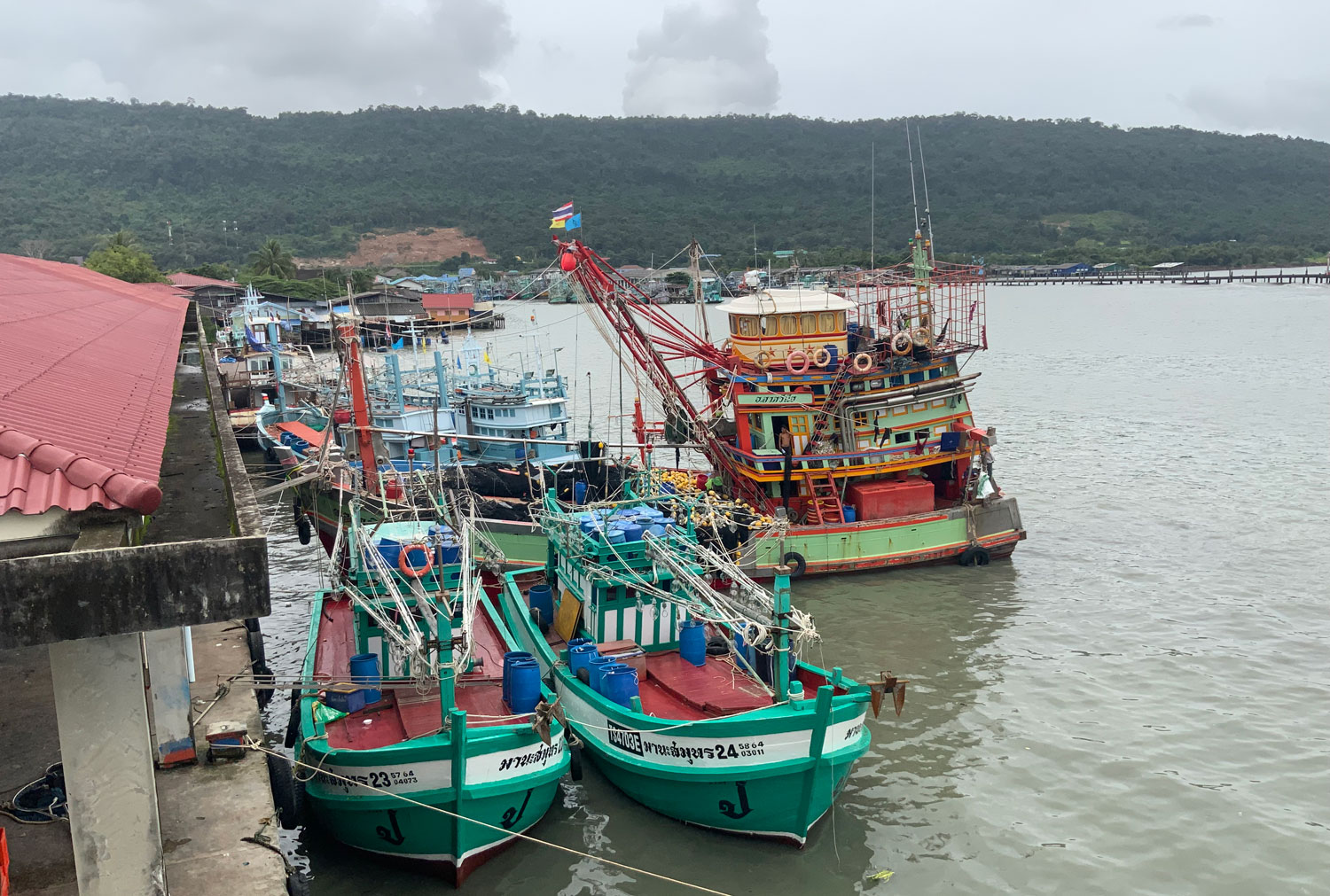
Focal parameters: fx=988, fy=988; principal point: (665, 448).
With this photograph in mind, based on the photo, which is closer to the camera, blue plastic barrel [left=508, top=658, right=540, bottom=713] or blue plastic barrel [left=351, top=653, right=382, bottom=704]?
blue plastic barrel [left=508, top=658, right=540, bottom=713]

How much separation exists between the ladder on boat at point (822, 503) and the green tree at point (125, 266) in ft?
168

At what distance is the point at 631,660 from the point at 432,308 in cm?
8595

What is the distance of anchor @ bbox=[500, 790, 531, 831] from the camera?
11000 mm

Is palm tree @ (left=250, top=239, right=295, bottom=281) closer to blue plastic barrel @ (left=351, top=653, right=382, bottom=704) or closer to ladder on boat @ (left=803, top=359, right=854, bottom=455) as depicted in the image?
ladder on boat @ (left=803, top=359, right=854, bottom=455)

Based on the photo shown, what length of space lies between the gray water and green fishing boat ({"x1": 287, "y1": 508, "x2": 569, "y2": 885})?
2.18ft

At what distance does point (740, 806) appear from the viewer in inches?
446

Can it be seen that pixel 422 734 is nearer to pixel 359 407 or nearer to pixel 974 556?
pixel 359 407

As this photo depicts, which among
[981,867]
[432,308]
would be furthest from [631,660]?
[432,308]

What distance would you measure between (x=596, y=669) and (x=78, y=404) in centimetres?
694

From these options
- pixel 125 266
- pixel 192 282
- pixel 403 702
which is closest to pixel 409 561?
pixel 403 702

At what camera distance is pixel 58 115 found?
186 meters

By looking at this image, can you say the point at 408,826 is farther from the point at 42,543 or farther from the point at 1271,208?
the point at 1271,208

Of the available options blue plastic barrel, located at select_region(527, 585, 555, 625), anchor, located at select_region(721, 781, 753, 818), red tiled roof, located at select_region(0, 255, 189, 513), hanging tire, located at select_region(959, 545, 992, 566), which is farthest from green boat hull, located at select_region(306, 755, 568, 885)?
hanging tire, located at select_region(959, 545, 992, 566)

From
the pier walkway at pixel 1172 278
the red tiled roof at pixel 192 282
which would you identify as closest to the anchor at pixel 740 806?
the red tiled roof at pixel 192 282
